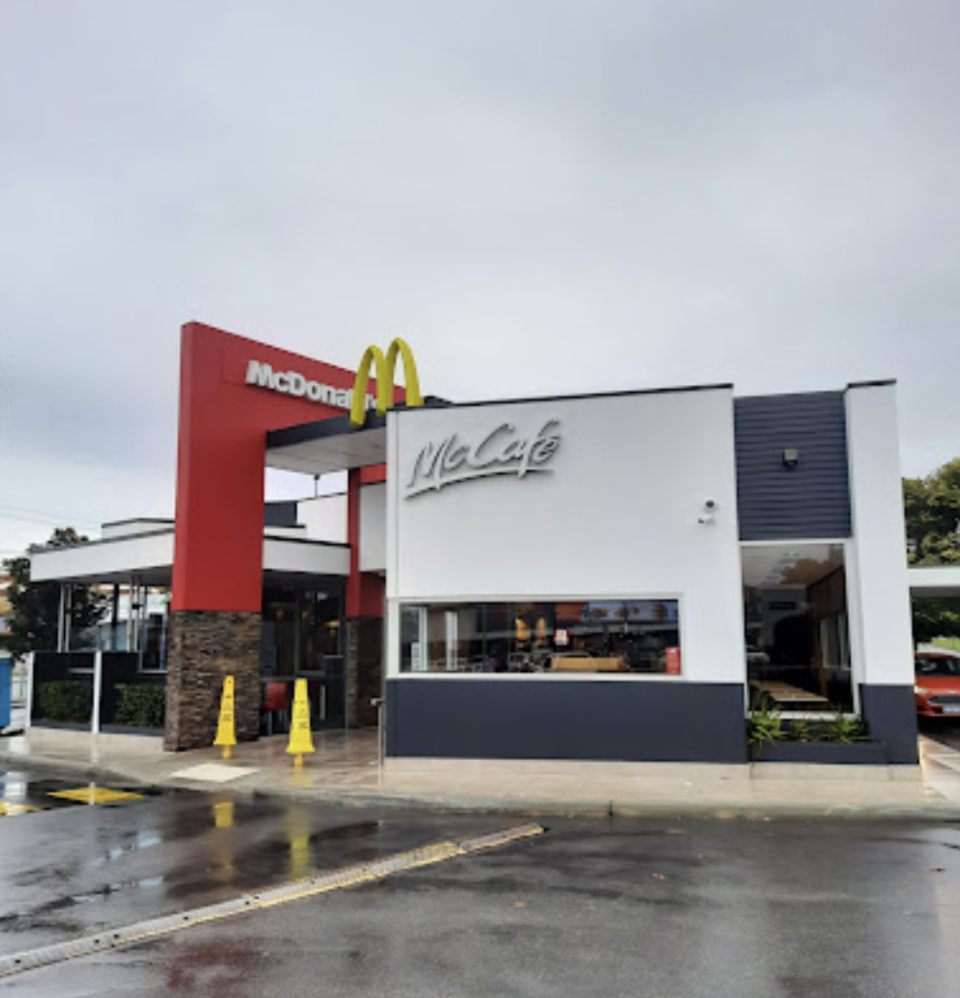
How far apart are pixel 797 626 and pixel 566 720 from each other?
278 inches

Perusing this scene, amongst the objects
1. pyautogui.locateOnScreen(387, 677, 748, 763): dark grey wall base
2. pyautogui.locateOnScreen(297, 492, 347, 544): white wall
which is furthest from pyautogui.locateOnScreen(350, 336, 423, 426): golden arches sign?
pyautogui.locateOnScreen(297, 492, 347, 544): white wall

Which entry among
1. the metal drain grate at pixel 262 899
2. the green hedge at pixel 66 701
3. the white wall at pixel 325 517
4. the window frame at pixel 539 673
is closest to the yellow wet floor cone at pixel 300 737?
the window frame at pixel 539 673

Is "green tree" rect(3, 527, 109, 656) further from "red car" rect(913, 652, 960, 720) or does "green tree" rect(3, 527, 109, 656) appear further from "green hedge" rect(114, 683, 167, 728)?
"red car" rect(913, 652, 960, 720)

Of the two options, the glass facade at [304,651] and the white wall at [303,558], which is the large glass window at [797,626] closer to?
the white wall at [303,558]

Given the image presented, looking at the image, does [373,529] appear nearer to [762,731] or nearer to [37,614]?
[762,731]

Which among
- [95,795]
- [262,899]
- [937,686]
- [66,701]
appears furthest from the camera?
[66,701]

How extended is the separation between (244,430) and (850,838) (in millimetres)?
13527

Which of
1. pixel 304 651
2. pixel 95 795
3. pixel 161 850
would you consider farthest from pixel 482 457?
pixel 304 651

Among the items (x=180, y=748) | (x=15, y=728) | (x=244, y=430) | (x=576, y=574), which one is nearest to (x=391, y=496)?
(x=576, y=574)

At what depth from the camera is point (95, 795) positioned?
13438 mm

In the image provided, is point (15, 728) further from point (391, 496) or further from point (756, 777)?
point (756, 777)

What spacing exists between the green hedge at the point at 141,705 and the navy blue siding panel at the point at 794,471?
1168 cm

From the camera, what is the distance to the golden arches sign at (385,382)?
17578 millimetres

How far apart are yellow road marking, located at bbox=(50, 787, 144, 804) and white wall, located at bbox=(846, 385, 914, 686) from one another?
10639 mm
